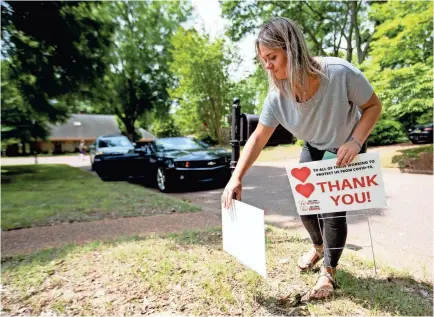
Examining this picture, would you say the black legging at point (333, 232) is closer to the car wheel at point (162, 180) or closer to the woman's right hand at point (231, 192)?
the woman's right hand at point (231, 192)

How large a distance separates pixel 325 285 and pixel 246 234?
0.76 m

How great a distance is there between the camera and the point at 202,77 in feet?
83.7

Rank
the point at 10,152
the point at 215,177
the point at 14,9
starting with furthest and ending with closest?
the point at 10,152
the point at 14,9
the point at 215,177

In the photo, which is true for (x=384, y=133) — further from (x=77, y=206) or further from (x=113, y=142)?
(x=77, y=206)

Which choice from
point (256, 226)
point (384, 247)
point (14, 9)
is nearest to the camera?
point (256, 226)

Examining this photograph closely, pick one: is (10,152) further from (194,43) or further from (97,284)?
(97,284)

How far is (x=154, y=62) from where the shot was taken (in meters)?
31.8

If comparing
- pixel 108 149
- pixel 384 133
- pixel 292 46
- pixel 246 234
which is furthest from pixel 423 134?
pixel 246 234

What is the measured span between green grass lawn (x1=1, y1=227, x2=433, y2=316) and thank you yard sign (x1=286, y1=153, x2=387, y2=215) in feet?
2.13

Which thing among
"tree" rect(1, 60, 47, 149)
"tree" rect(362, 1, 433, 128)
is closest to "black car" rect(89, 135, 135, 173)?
"tree" rect(1, 60, 47, 149)

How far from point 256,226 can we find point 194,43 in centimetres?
2488

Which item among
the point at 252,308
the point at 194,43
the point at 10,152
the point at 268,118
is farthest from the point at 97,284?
the point at 10,152

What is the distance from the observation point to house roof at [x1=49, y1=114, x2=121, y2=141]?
5078 cm

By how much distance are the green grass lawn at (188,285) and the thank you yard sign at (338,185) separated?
649mm
